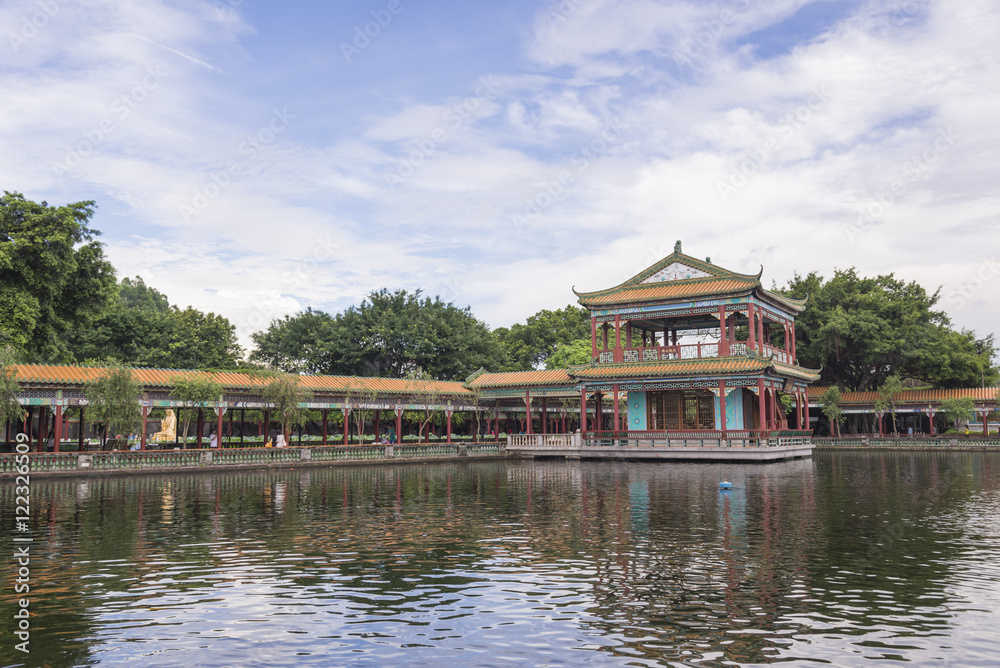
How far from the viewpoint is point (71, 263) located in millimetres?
28719

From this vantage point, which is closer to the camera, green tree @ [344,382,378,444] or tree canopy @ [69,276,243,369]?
green tree @ [344,382,378,444]

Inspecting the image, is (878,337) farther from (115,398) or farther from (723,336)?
(115,398)

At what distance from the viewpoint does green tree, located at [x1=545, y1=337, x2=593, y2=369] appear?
65.5m

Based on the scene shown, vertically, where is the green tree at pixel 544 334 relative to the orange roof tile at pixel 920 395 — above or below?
above

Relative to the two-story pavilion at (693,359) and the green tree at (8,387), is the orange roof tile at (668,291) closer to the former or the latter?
the two-story pavilion at (693,359)

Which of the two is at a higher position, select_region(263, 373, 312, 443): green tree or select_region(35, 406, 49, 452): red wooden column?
select_region(263, 373, 312, 443): green tree

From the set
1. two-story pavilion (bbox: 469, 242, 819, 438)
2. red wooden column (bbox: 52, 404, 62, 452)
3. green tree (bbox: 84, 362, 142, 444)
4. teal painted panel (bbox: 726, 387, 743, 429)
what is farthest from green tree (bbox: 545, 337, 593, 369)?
red wooden column (bbox: 52, 404, 62, 452)

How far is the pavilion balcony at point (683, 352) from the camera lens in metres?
38.0

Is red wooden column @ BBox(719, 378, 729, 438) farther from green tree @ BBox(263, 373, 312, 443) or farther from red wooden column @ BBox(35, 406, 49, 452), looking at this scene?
red wooden column @ BBox(35, 406, 49, 452)

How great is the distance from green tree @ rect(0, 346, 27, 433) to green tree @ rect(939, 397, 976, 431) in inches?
2018

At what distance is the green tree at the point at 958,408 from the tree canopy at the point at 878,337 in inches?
200

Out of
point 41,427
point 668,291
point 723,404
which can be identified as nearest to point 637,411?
point 723,404

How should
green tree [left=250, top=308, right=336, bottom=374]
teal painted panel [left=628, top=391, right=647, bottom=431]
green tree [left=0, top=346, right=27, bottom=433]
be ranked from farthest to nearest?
green tree [left=250, top=308, right=336, bottom=374] → teal painted panel [left=628, top=391, right=647, bottom=431] → green tree [left=0, top=346, right=27, bottom=433]

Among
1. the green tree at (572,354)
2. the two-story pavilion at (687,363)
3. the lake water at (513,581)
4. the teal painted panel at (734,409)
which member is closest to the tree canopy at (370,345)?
the green tree at (572,354)
